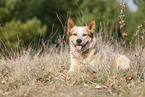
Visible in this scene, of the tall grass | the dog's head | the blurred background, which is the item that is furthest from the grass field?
the blurred background

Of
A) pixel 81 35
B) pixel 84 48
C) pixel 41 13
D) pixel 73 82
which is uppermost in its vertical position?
pixel 41 13

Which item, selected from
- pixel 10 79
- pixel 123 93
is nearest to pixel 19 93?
pixel 10 79

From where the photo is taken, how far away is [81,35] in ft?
17.1

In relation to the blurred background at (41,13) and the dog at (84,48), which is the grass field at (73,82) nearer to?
the dog at (84,48)

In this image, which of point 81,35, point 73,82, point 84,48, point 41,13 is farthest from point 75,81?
point 41,13

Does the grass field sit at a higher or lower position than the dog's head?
lower

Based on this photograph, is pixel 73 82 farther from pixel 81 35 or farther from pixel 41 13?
pixel 41 13

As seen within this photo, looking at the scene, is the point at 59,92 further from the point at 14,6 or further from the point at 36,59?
the point at 14,6

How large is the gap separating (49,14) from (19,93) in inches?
816

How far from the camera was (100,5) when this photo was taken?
2227 cm

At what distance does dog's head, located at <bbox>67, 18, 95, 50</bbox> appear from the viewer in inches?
201

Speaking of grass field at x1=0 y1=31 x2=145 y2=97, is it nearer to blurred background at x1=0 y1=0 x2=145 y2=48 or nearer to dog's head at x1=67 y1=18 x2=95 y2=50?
dog's head at x1=67 y1=18 x2=95 y2=50

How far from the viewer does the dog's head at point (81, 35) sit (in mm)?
5117

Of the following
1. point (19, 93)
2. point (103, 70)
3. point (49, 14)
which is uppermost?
point (49, 14)
